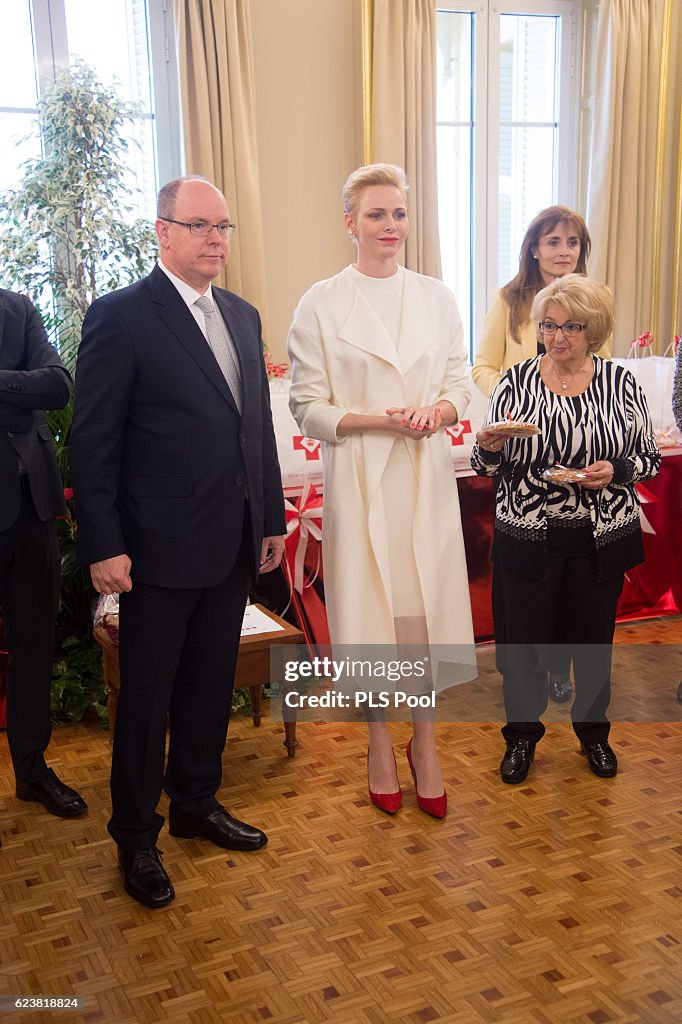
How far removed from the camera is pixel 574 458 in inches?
115

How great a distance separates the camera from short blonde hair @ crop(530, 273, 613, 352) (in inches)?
112

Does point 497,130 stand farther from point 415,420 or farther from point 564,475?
point 415,420

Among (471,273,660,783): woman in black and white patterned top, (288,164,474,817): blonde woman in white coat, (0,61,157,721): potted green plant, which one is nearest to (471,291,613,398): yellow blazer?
(471,273,660,783): woman in black and white patterned top

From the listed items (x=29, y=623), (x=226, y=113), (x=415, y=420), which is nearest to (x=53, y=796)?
(x=29, y=623)

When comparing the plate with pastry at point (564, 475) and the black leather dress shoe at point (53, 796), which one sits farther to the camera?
the black leather dress shoe at point (53, 796)

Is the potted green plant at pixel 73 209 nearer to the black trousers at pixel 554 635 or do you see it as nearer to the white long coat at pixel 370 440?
the white long coat at pixel 370 440

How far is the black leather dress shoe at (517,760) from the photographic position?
10.2 feet

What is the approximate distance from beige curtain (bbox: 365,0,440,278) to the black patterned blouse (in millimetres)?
3176

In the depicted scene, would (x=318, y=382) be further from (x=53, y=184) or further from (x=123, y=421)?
(x=53, y=184)

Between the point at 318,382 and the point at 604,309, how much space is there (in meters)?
0.85

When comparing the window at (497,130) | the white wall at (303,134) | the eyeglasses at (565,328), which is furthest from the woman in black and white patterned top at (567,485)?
the window at (497,130)

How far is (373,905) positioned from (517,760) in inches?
33.0

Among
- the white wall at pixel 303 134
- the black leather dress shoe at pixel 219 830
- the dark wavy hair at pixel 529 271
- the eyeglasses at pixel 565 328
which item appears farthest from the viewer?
the white wall at pixel 303 134

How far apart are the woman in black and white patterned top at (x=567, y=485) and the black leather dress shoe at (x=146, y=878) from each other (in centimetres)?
114
